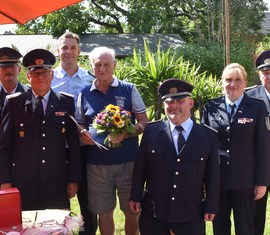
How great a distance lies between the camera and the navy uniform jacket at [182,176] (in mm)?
3521

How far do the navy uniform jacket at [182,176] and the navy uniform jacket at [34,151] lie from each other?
0.77 meters

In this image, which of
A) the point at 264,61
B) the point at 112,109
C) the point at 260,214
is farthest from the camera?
the point at 260,214

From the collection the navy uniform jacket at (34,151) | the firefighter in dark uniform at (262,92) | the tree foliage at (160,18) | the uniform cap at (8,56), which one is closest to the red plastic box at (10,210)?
the navy uniform jacket at (34,151)

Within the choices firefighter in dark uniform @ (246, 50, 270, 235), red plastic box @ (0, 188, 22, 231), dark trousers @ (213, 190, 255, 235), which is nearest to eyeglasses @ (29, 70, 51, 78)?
red plastic box @ (0, 188, 22, 231)

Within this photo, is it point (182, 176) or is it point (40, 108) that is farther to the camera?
point (40, 108)

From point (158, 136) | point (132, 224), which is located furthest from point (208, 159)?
point (132, 224)

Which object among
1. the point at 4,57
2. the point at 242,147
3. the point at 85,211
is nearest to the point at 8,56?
the point at 4,57

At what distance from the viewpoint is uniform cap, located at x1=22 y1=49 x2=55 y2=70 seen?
12.2ft

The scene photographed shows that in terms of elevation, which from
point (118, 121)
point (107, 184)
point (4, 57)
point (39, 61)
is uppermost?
point (4, 57)

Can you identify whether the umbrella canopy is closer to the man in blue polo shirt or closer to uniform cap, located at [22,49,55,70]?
uniform cap, located at [22,49,55,70]

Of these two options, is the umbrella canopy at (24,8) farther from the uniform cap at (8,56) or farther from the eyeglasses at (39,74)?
the uniform cap at (8,56)

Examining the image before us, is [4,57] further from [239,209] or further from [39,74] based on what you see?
[239,209]

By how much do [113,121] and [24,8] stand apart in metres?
1.13

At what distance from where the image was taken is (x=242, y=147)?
154 inches
